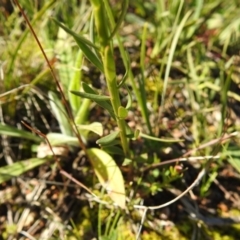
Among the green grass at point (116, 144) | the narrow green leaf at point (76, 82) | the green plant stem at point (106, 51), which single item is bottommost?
the green grass at point (116, 144)

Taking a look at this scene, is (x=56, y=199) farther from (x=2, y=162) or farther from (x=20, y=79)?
(x=20, y=79)

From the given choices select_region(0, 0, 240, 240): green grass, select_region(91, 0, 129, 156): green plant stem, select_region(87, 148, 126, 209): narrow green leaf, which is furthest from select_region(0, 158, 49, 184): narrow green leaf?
select_region(91, 0, 129, 156): green plant stem

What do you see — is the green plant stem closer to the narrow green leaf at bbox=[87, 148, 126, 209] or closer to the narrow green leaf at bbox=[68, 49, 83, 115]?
the narrow green leaf at bbox=[87, 148, 126, 209]

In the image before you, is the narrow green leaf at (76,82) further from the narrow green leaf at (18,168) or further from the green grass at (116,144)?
the narrow green leaf at (18,168)

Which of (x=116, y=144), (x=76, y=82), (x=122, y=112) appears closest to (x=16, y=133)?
(x=76, y=82)

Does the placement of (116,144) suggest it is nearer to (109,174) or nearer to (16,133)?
(109,174)

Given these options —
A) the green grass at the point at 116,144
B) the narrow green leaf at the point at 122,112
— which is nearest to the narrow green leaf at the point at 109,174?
the green grass at the point at 116,144

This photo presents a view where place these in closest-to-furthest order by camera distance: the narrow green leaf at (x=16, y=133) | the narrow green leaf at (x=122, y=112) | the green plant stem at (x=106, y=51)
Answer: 1. the green plant stem at (x=106, y=51)
2. the narrow green leaf at (x=122, y=112)
3. the narrow green leaf at (x=16, y=133)

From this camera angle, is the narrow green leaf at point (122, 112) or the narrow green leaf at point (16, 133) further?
the narrow green leaf at point (16, 133)
